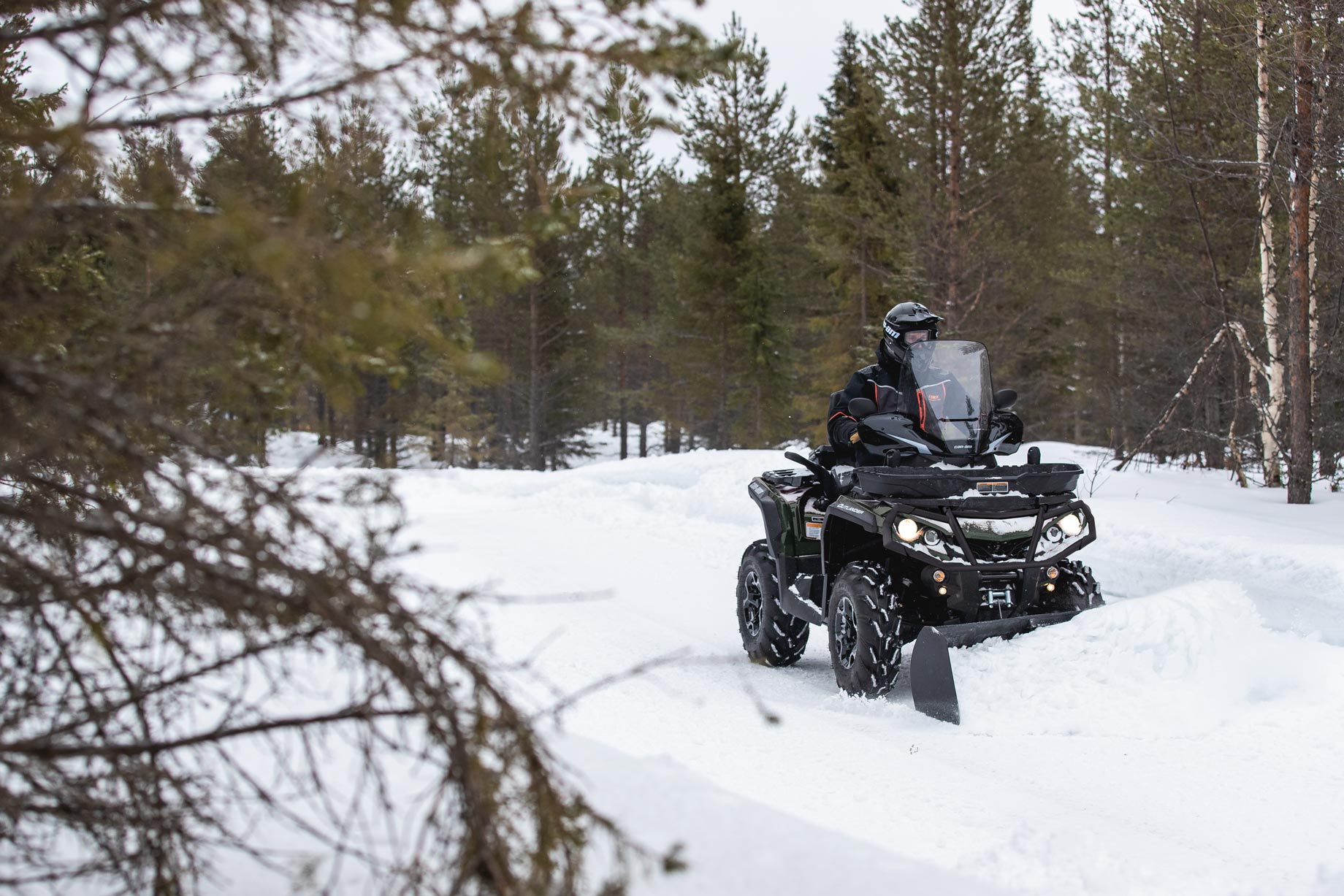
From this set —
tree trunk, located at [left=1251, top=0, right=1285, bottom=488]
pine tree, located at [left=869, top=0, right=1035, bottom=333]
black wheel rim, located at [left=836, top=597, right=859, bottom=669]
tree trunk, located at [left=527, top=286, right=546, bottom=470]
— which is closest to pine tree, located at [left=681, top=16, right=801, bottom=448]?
tree trunk, located at [left=527, top=286, right=546, bottom=470]

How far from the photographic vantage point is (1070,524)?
6258 mm

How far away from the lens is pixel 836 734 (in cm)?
530

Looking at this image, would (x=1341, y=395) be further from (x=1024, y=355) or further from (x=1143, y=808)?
(x=1143, y=808)

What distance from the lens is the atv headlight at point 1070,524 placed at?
6234 mm

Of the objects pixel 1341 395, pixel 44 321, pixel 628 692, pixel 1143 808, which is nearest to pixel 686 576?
pixel 628 692

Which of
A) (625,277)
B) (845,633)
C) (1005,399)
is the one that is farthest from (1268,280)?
(625,277)

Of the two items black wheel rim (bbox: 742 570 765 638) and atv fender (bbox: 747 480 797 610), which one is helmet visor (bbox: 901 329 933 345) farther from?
black wheel rim (bbox: 742 570 765 638)

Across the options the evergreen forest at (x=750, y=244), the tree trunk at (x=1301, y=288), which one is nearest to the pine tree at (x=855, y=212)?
the evergreen forest at (x=750, y=244)

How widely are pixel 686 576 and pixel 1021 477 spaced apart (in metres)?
4.76

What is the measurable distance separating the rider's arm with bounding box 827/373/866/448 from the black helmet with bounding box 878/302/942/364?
12.1 inches

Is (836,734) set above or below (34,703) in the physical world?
below

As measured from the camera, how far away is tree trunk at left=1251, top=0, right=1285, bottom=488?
480 inches

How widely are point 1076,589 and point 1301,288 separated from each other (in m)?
7.74

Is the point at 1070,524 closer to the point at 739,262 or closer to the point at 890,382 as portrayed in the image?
the point at 890,382
